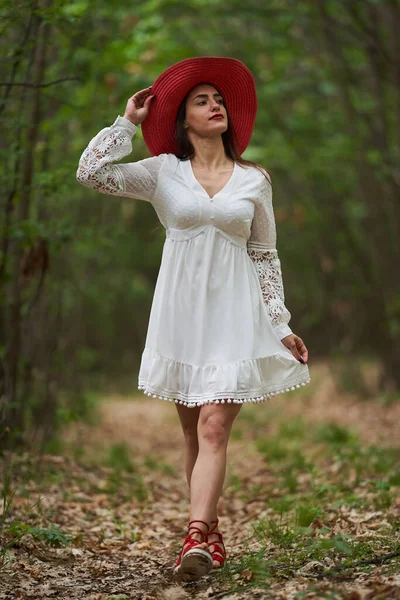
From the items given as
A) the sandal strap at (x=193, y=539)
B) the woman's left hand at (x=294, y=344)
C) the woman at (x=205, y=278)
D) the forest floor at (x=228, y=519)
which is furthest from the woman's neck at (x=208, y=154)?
the forest floor at (x=228, y=519)

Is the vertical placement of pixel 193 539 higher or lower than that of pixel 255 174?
lower

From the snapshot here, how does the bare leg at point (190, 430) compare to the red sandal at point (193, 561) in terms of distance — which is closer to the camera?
the red sandal at point (193, 561)

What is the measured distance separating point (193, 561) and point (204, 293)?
3.92 feet

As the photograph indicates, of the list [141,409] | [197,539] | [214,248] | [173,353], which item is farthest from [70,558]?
[141,409]

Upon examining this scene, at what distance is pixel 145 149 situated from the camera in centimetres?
1202

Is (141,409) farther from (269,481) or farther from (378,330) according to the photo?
(269,481)

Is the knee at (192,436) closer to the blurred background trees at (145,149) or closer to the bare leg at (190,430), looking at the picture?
the bare leg at (190,430)

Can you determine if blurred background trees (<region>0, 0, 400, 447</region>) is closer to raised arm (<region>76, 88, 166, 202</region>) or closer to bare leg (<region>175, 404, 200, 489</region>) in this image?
raised arm (<region>76, 88, 166, 202</region>)

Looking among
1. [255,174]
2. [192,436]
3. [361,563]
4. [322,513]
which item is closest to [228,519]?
[322,513]

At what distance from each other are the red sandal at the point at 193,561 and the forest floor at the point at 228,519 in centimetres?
5

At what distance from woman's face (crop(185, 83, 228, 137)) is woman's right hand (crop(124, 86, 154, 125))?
21 cm

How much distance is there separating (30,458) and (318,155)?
22.6 ft

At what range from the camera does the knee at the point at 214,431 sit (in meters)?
3.63

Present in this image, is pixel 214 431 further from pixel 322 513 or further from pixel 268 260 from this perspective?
pixel 322 513
